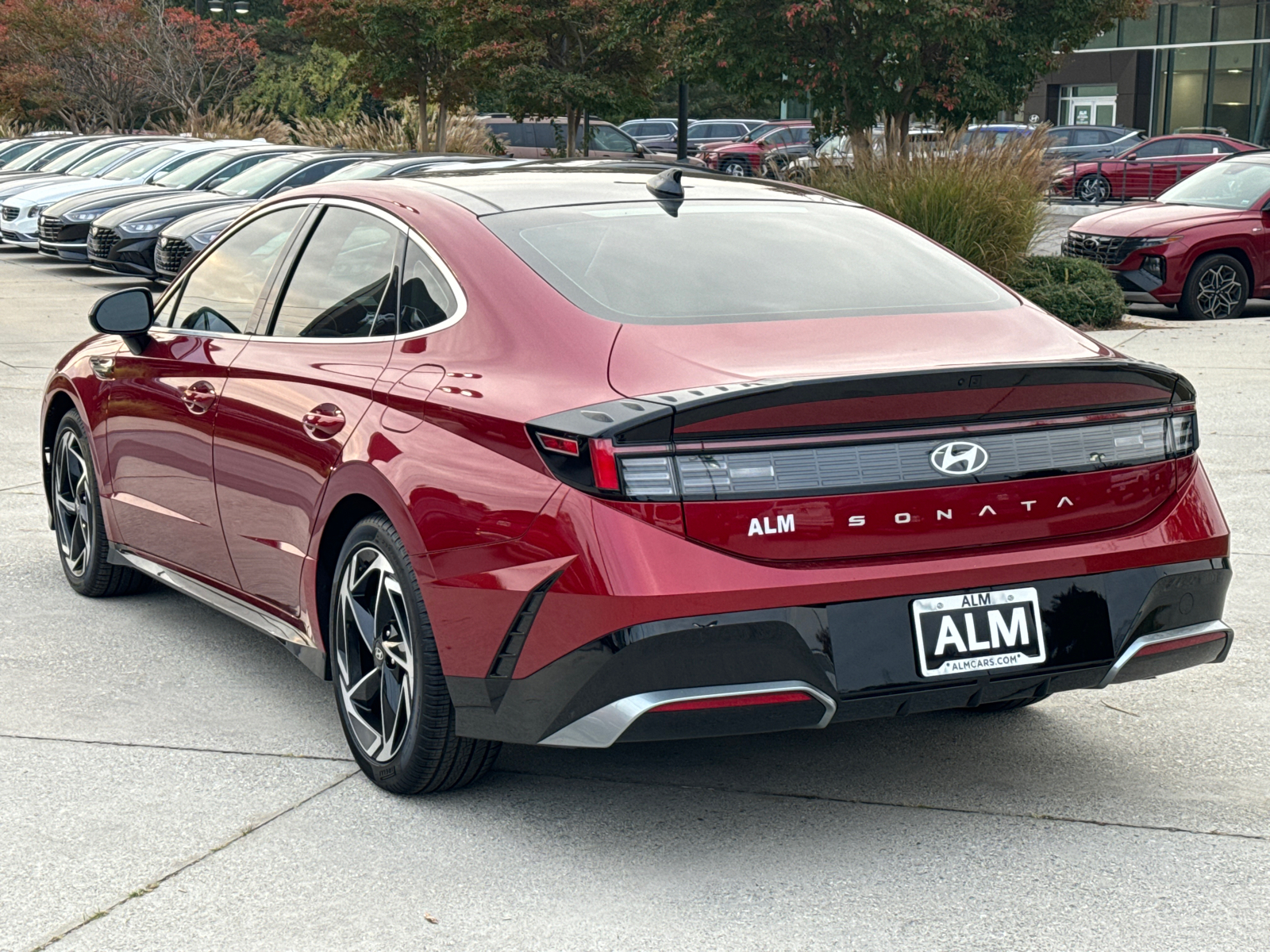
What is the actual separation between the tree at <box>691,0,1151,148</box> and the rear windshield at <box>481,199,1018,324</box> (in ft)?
46.1

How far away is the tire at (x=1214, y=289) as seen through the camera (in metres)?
15.4

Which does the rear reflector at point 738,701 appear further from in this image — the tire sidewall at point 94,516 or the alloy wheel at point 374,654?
the tire sidewall at point 94,516

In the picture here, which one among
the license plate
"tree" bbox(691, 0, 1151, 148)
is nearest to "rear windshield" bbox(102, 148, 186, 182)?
"tree" bbox(691, 0, 1151, 148)

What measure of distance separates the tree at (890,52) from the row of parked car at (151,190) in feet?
13.5

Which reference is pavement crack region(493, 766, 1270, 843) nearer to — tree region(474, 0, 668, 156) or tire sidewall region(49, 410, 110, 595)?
tire sidewall region(49, 410, 110, 595)

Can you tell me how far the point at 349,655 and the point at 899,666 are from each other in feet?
5.11

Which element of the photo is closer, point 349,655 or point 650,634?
point 650,634

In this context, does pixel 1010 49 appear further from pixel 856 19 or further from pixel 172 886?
pixel 172 886

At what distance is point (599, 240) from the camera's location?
A: 4445 mm

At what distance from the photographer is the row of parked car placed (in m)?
17.1

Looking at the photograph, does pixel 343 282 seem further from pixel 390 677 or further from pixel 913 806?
pixel 913 806

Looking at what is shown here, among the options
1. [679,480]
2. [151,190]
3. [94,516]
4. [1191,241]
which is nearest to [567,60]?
[151,190]

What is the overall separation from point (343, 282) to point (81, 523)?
216 cm

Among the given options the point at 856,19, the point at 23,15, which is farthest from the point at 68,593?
the point at 23,15
